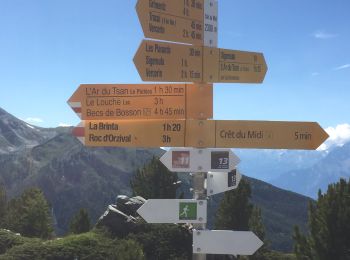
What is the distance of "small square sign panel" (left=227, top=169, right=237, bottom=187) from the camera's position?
29.0 feet

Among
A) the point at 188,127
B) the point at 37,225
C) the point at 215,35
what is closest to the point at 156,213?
the point at 188,127

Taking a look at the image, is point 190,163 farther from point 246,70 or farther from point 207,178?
point 246,70

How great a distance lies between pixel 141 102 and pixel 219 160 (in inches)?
66.3

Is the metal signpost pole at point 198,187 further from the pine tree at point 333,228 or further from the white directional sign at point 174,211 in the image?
the pine tree at point 333,228

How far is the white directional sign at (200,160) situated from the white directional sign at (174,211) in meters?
0.55

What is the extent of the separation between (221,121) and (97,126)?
2150 mm

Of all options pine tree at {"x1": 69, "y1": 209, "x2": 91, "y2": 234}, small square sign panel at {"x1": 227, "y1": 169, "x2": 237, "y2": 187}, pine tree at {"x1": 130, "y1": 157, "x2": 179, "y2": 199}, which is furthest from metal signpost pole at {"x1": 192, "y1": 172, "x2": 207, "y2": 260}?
pine tree at {"x1": 130, "y1": 157, "x2": 179, "y2": 199}

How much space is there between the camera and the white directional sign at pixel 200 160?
871 centimetres

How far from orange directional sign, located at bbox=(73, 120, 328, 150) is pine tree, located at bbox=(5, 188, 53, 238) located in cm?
3840

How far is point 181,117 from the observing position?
9.06 metres

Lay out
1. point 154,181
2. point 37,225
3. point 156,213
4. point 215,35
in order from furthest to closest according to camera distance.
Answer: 1. point 154,181
2. point 37,225
3. point 215,35
4. point 156,213

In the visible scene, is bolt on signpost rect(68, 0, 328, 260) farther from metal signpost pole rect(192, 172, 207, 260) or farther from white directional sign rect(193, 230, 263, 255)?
white directional sign rect(193, 230, 263, 255)

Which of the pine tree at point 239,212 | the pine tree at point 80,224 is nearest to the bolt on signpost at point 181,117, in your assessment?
the pine tree at point 239,212

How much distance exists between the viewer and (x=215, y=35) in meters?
9.32
